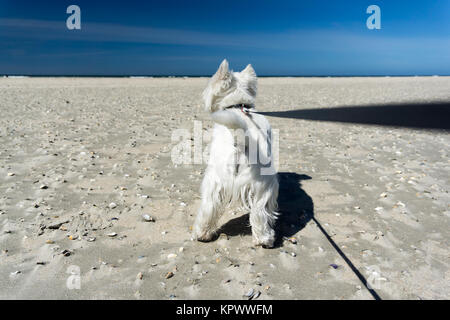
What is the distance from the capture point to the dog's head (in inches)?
130

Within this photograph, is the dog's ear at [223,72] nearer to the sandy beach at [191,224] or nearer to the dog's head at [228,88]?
the dog's head at [228,88]

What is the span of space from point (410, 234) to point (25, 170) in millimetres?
6860

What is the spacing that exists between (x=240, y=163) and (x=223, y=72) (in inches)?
39.4

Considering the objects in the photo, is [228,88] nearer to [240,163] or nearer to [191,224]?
[240,163]

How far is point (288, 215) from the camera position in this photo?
4.55m

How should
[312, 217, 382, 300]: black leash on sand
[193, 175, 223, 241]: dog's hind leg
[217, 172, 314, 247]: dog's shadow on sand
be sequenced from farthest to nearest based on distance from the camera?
[217, 172, 314, 247]: dog's shadow on sand → [193, 175, 223, 241]: dog's hind leg → [312, 217, 382, 300]: black leash on sand

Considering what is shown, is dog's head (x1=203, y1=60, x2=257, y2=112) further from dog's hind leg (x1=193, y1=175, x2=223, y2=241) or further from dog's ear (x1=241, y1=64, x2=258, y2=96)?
dog's hind leg (x1=193, y1=175, x2=223, y2=241)

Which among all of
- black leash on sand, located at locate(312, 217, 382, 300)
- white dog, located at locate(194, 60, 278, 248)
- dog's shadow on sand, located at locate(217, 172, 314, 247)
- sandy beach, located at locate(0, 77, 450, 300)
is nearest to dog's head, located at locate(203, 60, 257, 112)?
white dog, located at locate(194, 60, 278, 248)

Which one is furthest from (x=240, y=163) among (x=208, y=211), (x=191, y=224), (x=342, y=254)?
(x=342, y=254)

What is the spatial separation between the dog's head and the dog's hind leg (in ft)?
2.88

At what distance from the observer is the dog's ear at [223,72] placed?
3205 millimetres

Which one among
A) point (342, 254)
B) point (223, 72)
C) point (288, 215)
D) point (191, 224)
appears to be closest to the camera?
point (223, 72)

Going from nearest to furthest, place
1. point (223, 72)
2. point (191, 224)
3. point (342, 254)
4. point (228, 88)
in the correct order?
point (223, 72), point (228, 88), point (342, 254), point (191, 224)
